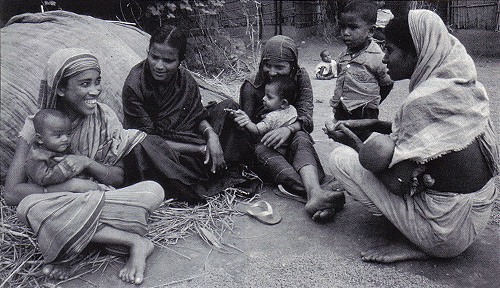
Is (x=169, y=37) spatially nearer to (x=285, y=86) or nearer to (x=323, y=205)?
(x=285, y=86)

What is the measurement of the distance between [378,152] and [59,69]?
6.13ft

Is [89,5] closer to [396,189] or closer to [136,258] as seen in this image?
[136,258]

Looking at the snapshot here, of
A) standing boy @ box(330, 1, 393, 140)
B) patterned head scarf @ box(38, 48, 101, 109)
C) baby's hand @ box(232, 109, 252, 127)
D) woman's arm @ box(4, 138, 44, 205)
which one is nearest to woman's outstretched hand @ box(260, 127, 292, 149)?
baby's hand @ box(232, 109, 252, 127)

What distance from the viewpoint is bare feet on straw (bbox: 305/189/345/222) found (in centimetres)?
297

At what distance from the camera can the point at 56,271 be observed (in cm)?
245

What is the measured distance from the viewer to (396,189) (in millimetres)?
2475

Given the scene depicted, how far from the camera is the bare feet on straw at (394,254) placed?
2.57 m

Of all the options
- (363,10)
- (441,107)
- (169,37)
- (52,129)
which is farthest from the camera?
(363,10)

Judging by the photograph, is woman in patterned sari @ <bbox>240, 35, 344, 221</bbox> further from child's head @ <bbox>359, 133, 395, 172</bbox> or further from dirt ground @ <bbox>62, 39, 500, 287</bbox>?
child's head @ <bbox>359, 133, 395, 172</bbox>

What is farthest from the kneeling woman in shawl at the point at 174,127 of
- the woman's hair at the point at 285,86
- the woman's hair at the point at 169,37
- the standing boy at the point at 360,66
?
the standing boy at the point at 360,66

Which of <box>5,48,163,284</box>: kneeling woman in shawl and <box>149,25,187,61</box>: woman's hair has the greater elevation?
<box>149,25,187,61</box>: woman's hair

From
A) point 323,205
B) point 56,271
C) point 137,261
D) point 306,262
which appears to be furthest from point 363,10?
point 56,271

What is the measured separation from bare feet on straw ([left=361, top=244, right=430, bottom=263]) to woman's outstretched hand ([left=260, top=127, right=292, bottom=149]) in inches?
46.1

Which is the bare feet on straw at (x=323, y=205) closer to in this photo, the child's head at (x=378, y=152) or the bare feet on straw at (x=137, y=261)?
the child's head at (x=378, y=152)
